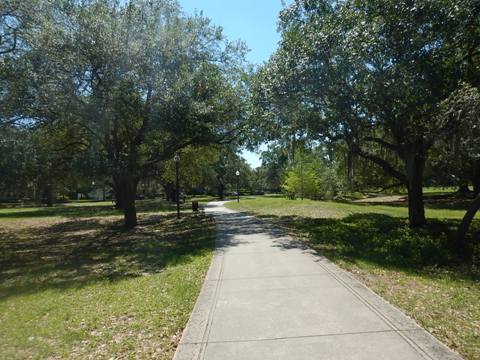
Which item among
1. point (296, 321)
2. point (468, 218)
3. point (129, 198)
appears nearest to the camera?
point (296, 321)

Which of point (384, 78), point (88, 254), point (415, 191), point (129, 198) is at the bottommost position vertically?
point (88, 254)

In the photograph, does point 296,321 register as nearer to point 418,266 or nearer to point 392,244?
point 418,266

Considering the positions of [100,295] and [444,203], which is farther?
[444,203]

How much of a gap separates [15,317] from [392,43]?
10526mm

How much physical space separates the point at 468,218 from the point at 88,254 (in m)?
11.6

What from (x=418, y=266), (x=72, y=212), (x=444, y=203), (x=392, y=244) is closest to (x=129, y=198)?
(x=392, y=244)

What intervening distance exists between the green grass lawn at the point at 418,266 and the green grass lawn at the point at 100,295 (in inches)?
130

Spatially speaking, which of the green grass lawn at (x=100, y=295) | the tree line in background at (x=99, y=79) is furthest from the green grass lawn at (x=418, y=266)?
the tree line in background at (x=99, y=79)

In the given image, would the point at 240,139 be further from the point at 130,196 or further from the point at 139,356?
the point at 139,356

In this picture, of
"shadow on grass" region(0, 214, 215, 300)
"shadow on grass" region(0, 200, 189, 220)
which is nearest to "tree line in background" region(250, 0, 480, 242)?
"shadow on grass" region(0, 214, 215, 300)

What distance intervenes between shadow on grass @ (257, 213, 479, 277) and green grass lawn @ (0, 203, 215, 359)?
364cm

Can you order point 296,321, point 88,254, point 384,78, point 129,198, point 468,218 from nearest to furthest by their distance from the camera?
1. point 296,321
2. point 384,78
3. point 468,218
4. point 88,254
5. point 129,198

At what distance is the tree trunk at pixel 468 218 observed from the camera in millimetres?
10141

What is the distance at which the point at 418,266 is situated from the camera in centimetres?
893
